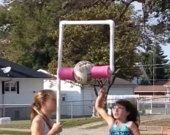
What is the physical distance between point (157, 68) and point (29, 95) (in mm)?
75273

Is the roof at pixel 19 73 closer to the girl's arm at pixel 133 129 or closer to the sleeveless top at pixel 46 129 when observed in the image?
the girl's arm at pixel 133 129

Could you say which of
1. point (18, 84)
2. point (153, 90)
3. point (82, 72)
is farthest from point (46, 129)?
point (153, 90)

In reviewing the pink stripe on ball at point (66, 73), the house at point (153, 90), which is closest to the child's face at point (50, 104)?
the pink stripe on ball at point (66, 73)

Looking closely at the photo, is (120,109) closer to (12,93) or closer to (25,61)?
(12,93)

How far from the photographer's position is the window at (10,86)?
153 ft

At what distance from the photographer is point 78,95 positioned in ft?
180

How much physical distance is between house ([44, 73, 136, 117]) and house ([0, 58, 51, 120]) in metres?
1.61

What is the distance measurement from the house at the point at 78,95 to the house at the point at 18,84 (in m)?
1.61

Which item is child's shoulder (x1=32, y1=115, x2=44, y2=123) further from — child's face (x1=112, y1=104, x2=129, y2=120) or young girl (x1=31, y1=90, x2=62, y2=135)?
child's face (x1=112, y1=104, x2=129, y2=120)

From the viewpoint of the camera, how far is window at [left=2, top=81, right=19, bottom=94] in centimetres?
4656

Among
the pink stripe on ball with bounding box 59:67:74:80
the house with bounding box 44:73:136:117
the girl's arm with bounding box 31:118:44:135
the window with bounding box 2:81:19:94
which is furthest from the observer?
the house with bounding box 44:73:136:117

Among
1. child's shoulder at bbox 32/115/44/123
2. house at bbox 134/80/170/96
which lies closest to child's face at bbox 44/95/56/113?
child's shoulder at bbox 32/115/44/123

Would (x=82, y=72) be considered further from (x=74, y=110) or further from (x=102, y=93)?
(x=74, y=110)

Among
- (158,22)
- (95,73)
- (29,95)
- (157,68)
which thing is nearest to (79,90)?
(29,95)
